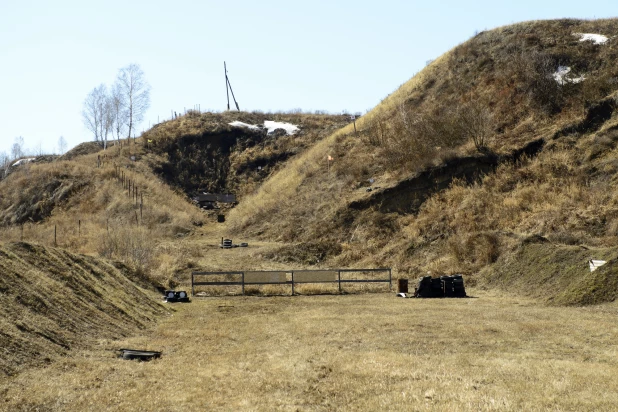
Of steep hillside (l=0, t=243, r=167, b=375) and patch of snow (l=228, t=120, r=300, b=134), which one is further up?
patch of snow (l=228, t=120, r=300, b=134)

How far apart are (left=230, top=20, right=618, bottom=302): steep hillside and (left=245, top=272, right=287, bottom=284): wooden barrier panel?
8.57 m

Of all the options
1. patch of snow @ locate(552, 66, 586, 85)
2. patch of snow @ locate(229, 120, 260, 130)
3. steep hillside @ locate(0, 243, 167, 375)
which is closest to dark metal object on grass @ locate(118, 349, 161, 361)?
steep hillside @ locate(0, 243, 167, 375)

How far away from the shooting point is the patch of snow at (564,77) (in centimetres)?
5306

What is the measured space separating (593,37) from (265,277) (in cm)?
4570

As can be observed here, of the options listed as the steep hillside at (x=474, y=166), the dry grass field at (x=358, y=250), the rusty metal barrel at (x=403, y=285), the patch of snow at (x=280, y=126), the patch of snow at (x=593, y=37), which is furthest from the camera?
the patch of snow at (x=280, y=126)

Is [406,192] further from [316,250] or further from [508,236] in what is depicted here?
[508,236]

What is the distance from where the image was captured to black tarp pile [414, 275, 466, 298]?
28.9m

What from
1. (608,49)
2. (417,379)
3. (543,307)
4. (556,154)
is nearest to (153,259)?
(543,307)

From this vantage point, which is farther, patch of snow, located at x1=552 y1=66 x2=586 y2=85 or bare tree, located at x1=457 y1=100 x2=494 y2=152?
patch of snow, located at x1=552 y1=66 x2=586 y2=85

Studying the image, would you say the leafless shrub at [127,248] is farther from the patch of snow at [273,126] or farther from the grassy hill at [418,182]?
the patch of snow at [273,126]

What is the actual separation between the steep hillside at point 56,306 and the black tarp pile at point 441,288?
40.2ft

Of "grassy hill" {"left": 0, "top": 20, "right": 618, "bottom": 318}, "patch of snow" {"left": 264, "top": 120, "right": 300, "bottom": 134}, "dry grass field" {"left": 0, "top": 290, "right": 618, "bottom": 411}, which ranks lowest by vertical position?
"dry grass field" {"left": 0, "top": 290, "right": 618, "bottom": 411}

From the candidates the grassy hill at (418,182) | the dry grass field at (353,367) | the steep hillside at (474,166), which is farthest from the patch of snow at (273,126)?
the dry grass field at (353,367)

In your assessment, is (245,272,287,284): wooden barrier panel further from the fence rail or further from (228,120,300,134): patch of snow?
(228,120,300,134): patch of snow
